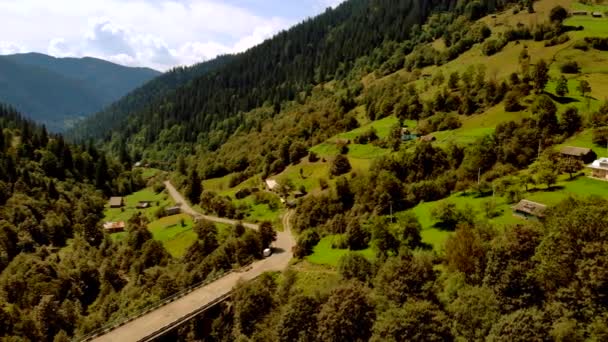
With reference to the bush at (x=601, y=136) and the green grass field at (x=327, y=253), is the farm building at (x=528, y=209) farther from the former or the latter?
the bush at (x=601, y=136)

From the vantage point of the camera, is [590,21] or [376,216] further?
[590,21]

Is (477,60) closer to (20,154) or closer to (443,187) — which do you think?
(443,187)

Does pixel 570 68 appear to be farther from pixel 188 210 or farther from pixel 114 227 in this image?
pixel 114 227

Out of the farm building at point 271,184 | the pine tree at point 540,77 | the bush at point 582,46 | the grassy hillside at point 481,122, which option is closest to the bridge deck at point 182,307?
the grassy hillside at point 481,122

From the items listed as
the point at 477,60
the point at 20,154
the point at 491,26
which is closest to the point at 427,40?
the point at 491,26

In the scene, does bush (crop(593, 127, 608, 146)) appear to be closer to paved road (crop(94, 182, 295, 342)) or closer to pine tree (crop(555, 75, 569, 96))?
pine tree (crop(555, 75, 569, 96))

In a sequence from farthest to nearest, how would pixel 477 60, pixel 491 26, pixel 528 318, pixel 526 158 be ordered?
pixel 491 26 < pixel 477 60 < pixel 526 158 < pixel 528 318

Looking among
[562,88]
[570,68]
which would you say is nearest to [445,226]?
[562,88]
